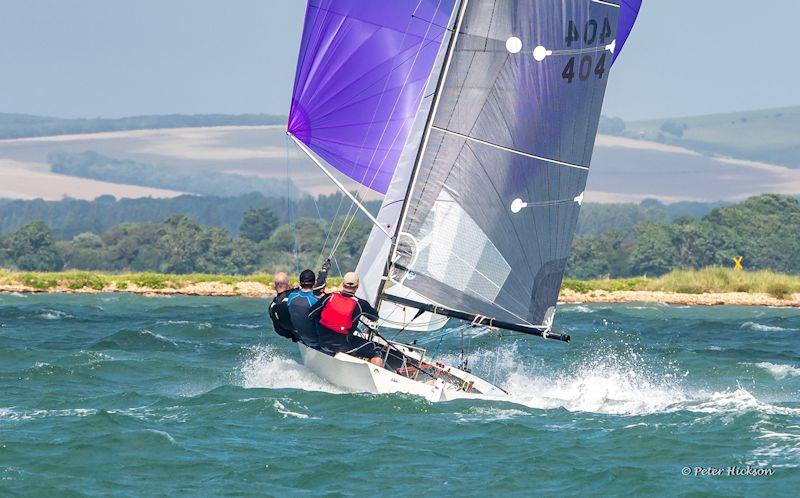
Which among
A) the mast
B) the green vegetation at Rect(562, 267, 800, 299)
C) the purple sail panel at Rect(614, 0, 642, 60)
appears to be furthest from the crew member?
the green vegetation at Rect(562, 267, 800, 299)

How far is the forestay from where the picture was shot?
18828 millimetres

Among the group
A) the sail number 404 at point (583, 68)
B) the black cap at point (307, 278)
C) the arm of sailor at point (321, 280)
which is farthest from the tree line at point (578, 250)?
Result: the black cap at point (307, 278)

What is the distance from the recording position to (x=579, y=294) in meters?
56.0

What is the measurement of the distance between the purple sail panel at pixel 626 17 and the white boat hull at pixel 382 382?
6381 mm

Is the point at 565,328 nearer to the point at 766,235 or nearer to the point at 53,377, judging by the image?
the point at 53,377

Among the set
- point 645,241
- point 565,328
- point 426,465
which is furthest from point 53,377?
point 645,241

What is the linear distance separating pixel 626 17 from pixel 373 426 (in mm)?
8890

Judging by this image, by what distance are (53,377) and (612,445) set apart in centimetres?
941

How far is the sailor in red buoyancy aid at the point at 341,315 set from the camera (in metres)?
18.2

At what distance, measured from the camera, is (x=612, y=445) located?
51.8 feet

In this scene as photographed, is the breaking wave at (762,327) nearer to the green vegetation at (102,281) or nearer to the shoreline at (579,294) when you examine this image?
the shoreline at (579,294)

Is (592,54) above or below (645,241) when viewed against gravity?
above

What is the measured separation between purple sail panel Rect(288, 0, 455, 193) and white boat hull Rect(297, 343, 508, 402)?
13.7 ft

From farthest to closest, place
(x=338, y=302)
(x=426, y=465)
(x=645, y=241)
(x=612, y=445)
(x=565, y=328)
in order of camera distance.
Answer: (x=645, y=241), (x=565, y=328), (x=338, y=302), (x=612, y=445), (x=426, y=465)
